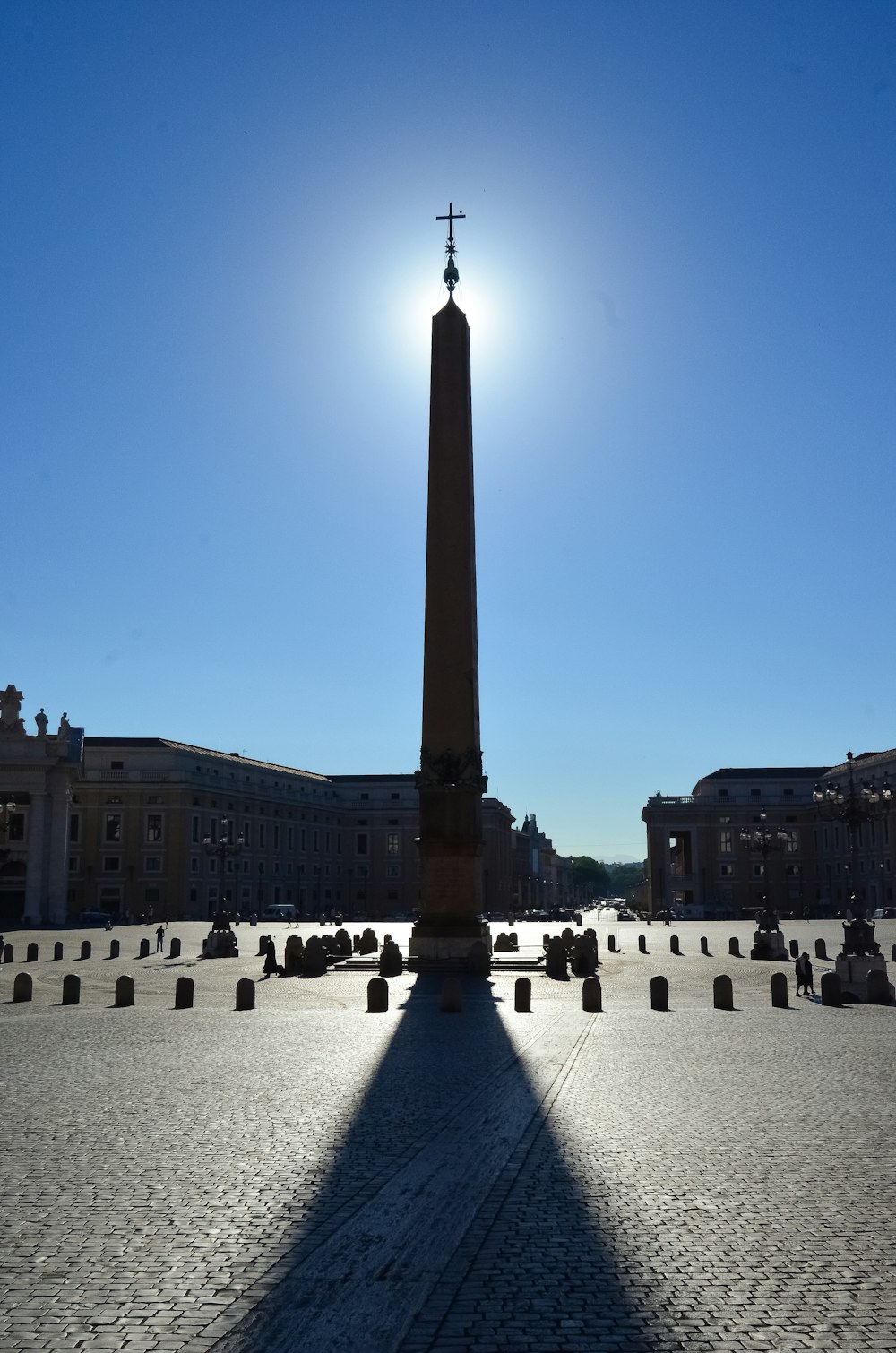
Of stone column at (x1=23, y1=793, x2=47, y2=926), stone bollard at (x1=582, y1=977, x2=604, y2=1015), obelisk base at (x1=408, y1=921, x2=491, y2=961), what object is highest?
stone column at (x1=23, y1=793, x2=47, y2=926)

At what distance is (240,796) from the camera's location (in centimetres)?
9856

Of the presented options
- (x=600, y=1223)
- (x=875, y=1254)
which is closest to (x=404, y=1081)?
(x=600, y=1223)

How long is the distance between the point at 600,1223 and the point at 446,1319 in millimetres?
1878

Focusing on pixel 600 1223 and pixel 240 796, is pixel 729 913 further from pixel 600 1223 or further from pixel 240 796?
pixel 600 1223

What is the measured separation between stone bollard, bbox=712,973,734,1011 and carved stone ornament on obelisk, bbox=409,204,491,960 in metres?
9.66

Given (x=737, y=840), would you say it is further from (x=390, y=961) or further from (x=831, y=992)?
(x=831, y=992)

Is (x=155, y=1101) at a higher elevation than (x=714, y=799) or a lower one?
lower

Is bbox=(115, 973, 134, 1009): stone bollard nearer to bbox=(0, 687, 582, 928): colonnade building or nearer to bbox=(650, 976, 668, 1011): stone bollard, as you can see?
bbox=(650, 976, 668, 1011): stone bollard

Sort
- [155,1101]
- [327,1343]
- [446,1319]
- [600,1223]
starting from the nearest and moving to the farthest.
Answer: [327,1343], [446,1319], [600,1223], [155,1101]

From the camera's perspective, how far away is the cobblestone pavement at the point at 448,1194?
533cm

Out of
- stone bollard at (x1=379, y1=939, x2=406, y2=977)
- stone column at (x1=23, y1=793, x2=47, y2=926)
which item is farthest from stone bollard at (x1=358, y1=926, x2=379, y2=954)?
stone column at (x1=23, y1=793, x2=47, y2=926)

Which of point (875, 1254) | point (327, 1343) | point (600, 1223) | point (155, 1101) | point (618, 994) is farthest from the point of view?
point (618, 994)

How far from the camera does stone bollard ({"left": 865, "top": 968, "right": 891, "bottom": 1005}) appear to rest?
2138 cm

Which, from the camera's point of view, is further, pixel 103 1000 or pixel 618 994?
pixel 618 994
